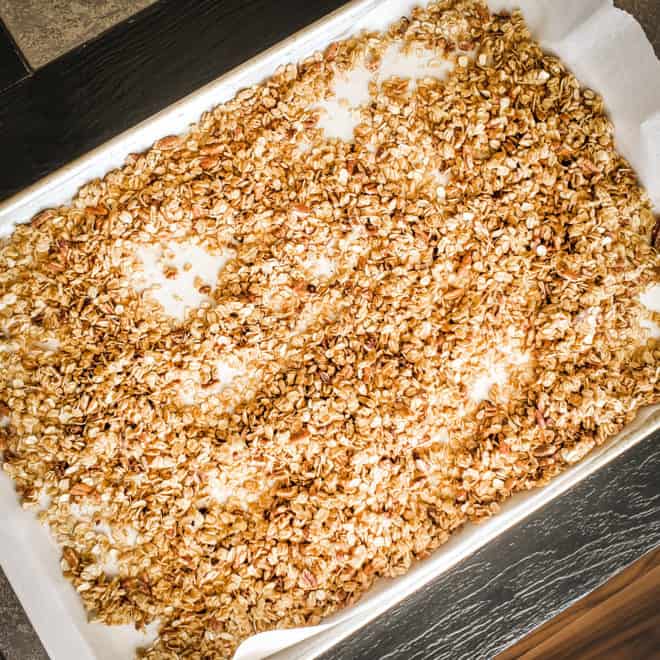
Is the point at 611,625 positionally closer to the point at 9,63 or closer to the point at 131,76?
the point at 131,76

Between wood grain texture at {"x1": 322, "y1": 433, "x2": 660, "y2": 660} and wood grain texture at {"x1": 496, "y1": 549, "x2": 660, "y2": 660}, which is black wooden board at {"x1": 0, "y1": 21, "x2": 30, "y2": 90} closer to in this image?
wood grain texture at {"x1": 322, "y1": 433, "x2": 660, "y2": 660}

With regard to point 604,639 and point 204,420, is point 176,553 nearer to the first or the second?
point 204,420

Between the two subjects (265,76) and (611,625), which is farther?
(611,625)

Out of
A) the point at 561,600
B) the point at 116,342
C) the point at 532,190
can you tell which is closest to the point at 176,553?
the point at 116,342

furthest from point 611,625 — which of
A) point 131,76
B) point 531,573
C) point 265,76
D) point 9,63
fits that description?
point 9,63

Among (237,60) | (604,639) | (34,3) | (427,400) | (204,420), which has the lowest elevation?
(604,639)

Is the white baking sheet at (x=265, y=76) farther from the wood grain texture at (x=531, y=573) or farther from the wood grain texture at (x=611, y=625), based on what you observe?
the wood grain texture at (x=611, y=625)

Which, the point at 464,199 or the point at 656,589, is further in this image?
the point at 656,589
